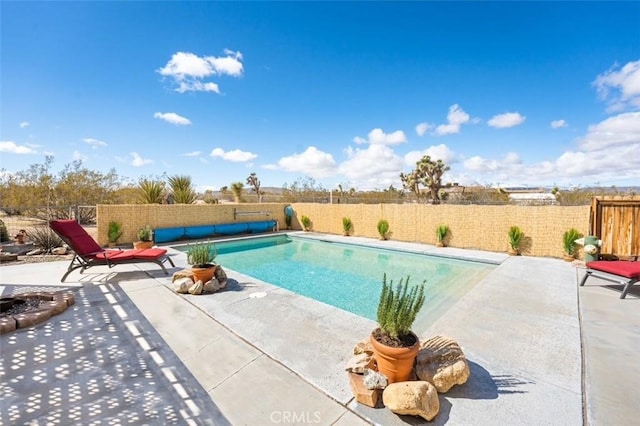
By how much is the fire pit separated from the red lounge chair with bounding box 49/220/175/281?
1.16m

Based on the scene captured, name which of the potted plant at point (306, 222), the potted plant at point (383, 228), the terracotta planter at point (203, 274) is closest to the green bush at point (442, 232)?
the potted plant at point (383, 228)

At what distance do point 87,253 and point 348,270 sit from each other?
18.6ft

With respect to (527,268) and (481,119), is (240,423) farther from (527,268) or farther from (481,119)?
(481,119)

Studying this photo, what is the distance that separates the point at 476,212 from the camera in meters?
8.95

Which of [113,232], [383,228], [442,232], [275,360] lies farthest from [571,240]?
[113,232]

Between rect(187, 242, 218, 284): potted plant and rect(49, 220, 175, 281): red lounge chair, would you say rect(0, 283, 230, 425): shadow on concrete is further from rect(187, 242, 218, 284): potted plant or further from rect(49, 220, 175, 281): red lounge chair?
rect(49, 220, 175, 281): red lounge chair

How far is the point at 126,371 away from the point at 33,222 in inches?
491

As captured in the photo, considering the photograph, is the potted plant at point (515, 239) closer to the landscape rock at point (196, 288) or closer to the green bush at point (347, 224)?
the green bush at point (347, 224)

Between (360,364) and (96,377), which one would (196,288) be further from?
(360,364)

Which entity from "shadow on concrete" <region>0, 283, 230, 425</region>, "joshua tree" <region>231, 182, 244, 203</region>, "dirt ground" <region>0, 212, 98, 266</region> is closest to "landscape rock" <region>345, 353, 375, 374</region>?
"shadow on concrete" <region>0, 283, 230, 425</region>

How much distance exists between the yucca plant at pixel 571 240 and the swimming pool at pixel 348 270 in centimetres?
203

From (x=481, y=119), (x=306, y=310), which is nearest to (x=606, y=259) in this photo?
(x=306, y=310)

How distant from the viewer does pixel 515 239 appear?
7.98 meters

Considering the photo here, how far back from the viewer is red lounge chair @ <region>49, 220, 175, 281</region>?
16.6ft
